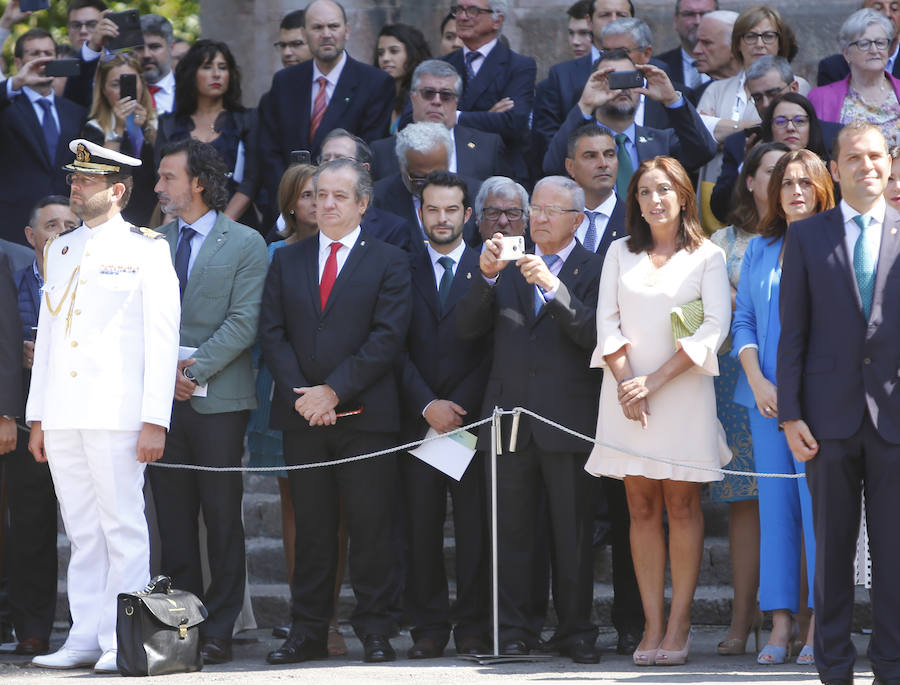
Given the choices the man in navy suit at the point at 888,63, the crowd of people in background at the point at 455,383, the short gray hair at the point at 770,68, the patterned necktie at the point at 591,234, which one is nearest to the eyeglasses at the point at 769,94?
the short gray hair at the point at 770,68

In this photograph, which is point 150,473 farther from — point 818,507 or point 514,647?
point 818,507

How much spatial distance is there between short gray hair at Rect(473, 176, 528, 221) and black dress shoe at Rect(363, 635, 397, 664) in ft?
7.16

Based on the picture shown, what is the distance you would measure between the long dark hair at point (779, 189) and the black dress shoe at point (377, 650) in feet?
8.58

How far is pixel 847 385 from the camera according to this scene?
19.3ft

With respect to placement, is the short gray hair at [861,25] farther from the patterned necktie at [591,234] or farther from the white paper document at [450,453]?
the white paper document at [450,453]

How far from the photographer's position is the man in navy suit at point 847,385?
5781 millimetres

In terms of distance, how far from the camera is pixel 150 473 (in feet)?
24.0

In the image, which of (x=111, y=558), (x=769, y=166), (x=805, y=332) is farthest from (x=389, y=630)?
(x=769, y=166)

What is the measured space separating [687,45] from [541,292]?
3.92m

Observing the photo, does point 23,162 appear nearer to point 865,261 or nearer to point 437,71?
point 437,71

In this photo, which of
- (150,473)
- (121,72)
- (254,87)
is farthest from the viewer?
(254,87)

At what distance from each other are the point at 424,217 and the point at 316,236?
55 cm

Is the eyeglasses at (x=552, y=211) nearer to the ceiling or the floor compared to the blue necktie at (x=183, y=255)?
nearer to the ceiling

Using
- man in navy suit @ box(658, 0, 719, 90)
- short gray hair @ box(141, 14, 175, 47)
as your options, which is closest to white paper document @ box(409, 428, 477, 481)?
man in navy suit @ box(658, 0, 719, 90)
